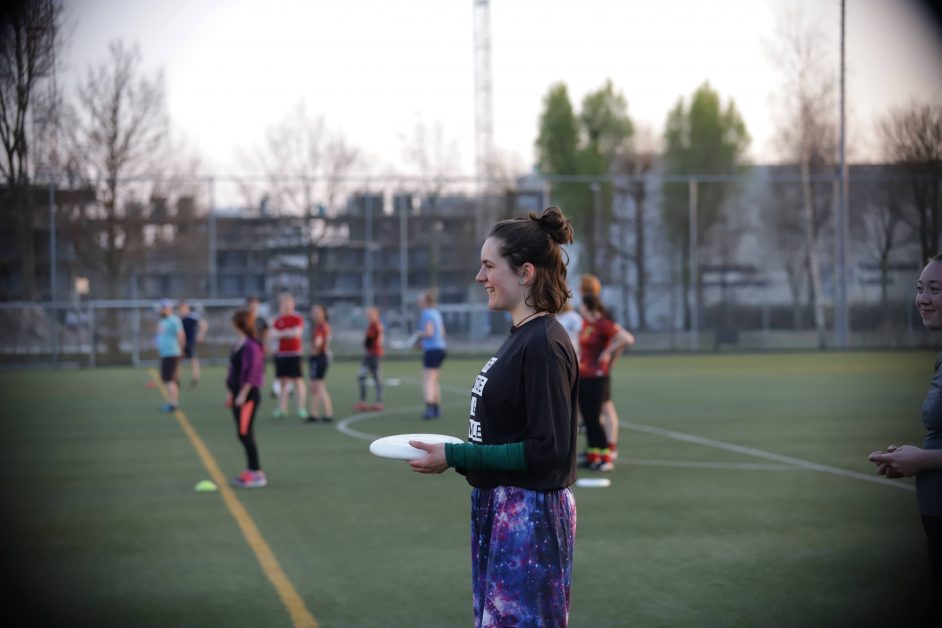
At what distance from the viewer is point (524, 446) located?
11.5ft

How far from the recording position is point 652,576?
7.49 meters

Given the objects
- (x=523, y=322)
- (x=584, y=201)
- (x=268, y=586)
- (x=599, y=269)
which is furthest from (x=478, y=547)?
(x=584, y=201)

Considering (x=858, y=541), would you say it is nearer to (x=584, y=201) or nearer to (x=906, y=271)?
(x=906, y=271)

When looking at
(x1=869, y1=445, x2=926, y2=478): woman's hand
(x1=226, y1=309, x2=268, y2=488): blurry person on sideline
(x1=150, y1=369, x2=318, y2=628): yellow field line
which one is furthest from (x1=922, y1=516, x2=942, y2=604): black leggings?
(x1=226, y1=309, x2=268, y2=488): blurry person on sideline

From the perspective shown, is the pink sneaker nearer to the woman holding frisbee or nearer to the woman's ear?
the woman holding frisbee

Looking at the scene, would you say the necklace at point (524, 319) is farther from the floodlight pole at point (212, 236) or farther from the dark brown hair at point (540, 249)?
the floodlight pole at point (212, 236)

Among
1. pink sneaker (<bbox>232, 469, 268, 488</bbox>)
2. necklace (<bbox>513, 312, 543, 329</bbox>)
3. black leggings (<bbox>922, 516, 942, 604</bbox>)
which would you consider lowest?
pink sneaker (<bbox>232, 469, 268, 488</bbox>)

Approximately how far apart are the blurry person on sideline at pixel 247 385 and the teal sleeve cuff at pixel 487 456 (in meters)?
7.68

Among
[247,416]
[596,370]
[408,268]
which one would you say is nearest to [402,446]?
[247,416]

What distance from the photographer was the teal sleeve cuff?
3518 millimetres

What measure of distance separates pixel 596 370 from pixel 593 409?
0.49 m

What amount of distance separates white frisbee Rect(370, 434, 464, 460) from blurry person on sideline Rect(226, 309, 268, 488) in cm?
755

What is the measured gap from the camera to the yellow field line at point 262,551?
21.6ft

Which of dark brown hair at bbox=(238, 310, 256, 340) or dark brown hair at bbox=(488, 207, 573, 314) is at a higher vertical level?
dark brown hair at bbox=(488, 207, 573, 314)
